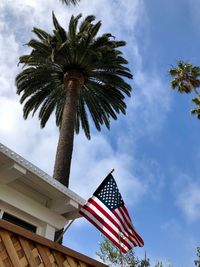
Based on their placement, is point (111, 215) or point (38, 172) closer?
point (111, 215)

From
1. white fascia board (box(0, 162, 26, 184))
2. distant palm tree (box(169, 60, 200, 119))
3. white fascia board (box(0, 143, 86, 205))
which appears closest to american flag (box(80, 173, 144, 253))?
white fascia board (box(0, 143, 86, 205))

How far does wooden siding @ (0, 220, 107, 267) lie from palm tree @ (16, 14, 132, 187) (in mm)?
10865

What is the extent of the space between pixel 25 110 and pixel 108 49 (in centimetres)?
639

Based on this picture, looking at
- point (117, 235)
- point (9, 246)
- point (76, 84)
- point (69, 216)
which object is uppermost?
point (76, 84)

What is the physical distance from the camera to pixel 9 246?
3453 millimetres

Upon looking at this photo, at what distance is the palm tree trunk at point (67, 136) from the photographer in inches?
544

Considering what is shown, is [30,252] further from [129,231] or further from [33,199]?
[33,199]

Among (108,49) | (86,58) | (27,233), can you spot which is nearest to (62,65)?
(86,58)

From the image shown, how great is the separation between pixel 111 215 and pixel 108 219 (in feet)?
0.36

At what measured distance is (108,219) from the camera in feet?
19.0

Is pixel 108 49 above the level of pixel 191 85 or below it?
below

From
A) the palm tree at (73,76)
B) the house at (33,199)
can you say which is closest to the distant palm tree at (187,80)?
the palm tree at (73,76)

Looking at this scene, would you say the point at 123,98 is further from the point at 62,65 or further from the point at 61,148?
the point at 61,148

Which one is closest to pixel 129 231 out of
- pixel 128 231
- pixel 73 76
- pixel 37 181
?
pixel 128 231
